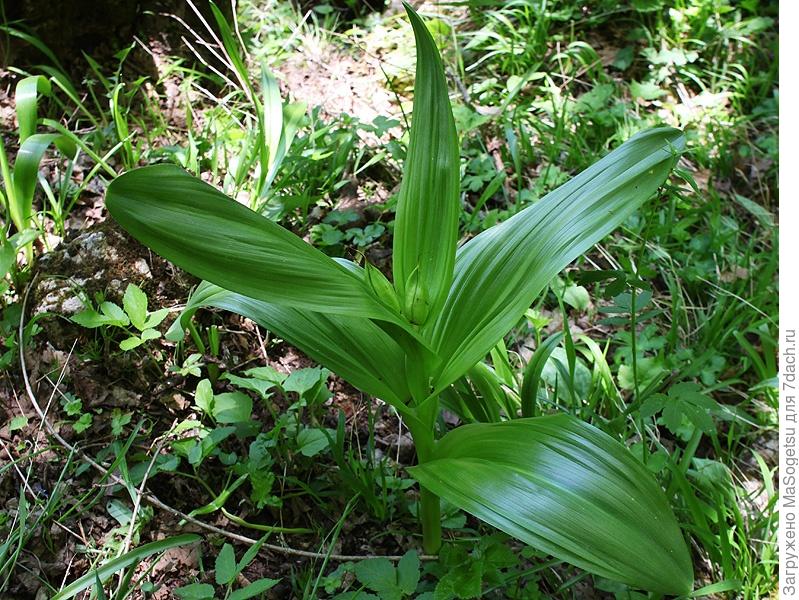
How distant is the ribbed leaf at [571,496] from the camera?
103 centimetres

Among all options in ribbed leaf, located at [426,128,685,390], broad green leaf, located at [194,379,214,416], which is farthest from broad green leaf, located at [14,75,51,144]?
ribbed leaf, located at [426,128,685,390]

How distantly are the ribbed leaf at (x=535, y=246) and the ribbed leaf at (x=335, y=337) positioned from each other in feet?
0.32

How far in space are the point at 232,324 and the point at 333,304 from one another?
1.00 m

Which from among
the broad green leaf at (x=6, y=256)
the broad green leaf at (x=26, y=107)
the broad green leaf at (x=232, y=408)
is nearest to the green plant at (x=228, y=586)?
the broad green leaf at (x=232, y=408)

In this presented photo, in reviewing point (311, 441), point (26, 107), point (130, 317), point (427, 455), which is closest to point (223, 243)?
point (427, 455)

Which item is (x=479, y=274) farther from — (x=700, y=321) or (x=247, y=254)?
(x=700, y=321)

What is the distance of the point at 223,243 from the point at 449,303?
1.65 ft

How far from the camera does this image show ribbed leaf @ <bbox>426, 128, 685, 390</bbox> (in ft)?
4.09

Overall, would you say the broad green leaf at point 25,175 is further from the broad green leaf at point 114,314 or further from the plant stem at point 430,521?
the plant stem at point 430,521

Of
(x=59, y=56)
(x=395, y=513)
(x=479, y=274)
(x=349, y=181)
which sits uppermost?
(x=479, y=274)

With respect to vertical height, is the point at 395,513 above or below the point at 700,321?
below

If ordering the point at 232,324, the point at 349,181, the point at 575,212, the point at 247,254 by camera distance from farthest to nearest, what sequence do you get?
1. the point at 349,181
2. the point at 232,324
3. the point at 575,212
4. the point at 247,254

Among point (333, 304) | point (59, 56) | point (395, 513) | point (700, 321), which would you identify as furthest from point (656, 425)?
point (59, 56)

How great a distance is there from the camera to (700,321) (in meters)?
2.14
